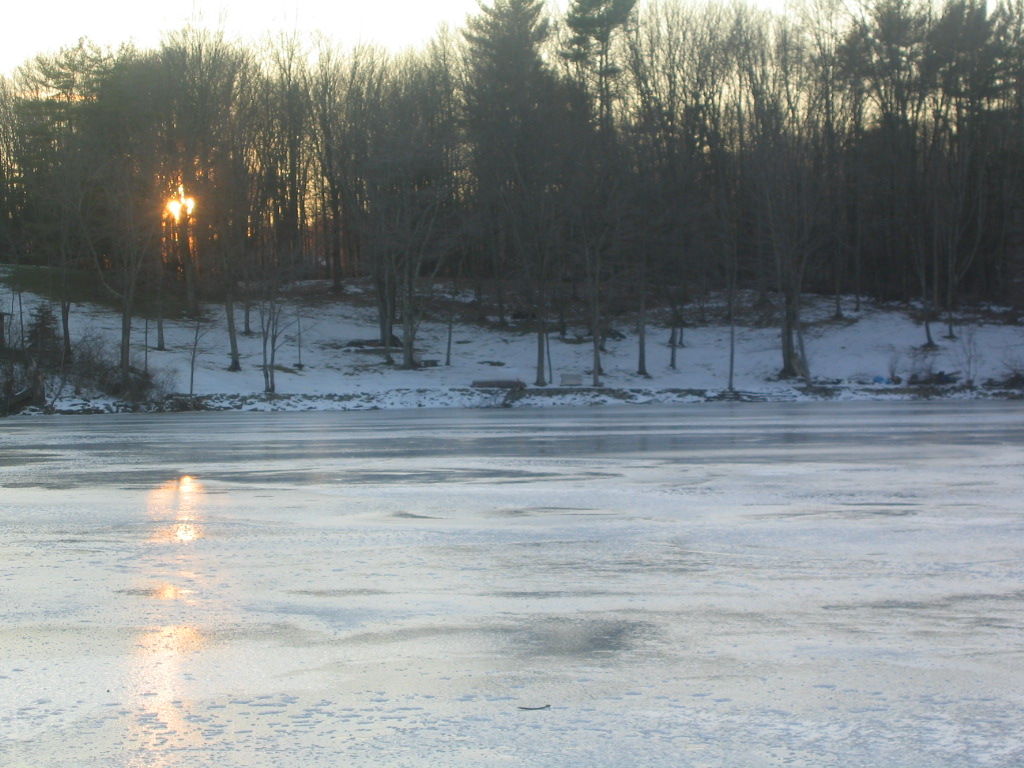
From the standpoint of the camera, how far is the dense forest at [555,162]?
160ft

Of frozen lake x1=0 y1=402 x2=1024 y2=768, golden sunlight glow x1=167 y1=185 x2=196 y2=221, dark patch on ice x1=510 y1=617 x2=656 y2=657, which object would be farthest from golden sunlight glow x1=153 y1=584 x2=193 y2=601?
golden sunlight glow x1=167 y1=185 x2=196 y2=221

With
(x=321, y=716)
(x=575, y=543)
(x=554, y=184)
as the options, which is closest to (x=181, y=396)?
(x=554, y=184)

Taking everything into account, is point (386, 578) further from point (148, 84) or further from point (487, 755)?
point (148, 84)

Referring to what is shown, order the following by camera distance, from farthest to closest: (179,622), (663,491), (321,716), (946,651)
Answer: (663,491)
(179,622)
(946,651)
(321,716)

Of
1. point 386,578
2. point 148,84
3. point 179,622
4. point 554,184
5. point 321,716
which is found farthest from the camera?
point 148,84

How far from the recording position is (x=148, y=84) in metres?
53.8

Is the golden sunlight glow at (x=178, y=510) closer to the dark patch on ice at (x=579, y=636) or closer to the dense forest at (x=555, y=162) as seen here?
the dark patch on ice at (x=579, y=636)

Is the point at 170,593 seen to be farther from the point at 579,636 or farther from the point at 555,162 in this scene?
the point at 555,162

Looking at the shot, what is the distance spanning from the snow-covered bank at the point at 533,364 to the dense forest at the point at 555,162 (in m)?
1.91

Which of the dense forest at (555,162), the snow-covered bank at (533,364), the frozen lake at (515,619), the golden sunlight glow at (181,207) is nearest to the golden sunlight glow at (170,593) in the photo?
the frozen lake at (515,619)

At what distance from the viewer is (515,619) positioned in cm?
636

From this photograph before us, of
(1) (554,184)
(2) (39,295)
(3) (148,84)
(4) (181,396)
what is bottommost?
(4) (181,396)

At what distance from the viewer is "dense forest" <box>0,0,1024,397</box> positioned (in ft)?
160

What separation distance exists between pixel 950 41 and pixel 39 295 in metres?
48.2
